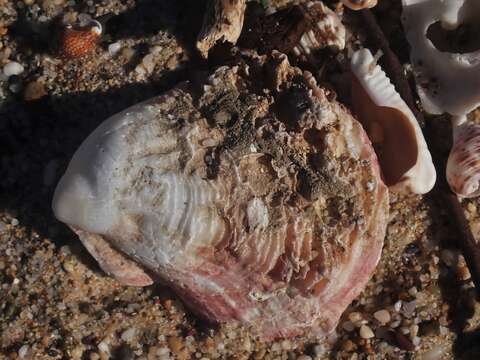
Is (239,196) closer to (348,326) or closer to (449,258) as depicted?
(348,326)

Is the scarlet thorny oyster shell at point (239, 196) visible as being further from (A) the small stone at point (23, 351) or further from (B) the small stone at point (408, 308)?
(A) the small stone at point (23, 351)

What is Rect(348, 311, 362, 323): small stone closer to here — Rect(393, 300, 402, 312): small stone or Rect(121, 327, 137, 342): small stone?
Rect(393, 300, 402, 312): small stone

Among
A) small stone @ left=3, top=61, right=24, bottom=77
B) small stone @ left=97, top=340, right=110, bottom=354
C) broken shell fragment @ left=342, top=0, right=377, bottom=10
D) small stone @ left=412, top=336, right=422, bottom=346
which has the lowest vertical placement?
small stone @ left=412, top=336, right=422, bottom=346

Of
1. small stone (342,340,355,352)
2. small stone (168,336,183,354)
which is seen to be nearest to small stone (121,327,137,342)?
small stone (168,336,183,354)

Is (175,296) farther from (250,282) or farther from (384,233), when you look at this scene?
(384,233)

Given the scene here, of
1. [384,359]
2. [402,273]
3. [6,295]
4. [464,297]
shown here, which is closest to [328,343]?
[384,359]

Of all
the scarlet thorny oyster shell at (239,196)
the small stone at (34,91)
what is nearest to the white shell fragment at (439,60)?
the scarlet thorny oyster shell at (239,196)
